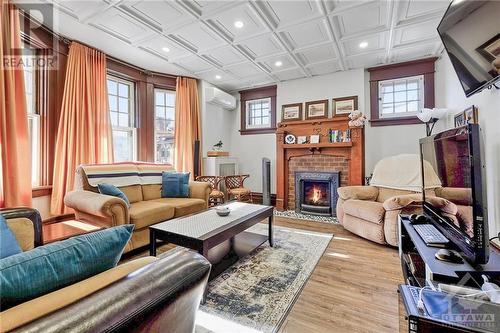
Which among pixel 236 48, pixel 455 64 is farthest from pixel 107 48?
pixel 455 64

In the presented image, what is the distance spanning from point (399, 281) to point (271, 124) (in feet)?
12.2

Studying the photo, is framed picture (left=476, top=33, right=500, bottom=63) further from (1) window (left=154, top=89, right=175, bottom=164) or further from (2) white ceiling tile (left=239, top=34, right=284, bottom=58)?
(1) window (left=154, top=89, right=175, bottom=164)

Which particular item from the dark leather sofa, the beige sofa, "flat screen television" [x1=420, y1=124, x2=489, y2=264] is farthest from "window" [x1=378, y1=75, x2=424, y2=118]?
the dark leather sofa

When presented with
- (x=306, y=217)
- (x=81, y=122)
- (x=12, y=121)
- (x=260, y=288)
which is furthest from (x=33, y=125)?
(x=306, y=217)

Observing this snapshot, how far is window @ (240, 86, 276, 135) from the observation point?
5.02 metres

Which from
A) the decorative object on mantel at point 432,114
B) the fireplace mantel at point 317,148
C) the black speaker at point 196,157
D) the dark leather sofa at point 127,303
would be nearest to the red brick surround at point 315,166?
the fireplace mantel at point 317,148

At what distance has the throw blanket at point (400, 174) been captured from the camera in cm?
315

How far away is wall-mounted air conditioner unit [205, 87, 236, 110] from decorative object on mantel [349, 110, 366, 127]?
2589 millimetres

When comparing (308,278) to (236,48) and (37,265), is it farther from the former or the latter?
(236,48)

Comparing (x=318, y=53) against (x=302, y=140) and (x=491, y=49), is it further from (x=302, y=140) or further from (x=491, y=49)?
(x=491, y=49)

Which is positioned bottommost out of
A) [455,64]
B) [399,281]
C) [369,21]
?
[399,281]

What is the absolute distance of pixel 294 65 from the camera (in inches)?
156

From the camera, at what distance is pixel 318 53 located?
352 cm

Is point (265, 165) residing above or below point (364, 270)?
above
